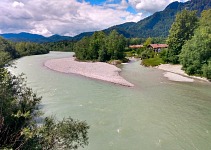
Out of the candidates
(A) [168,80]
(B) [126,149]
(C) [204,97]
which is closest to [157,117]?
(B) [126,149]

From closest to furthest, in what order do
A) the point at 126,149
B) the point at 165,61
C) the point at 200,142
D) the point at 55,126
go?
the point at 55,126
the point at 126,149
the point at 200,142
the point at 165,61

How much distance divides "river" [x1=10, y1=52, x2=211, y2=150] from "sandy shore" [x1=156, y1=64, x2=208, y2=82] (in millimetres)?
5264

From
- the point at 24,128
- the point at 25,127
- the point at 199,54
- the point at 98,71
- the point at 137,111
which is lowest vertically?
the point at 137,111

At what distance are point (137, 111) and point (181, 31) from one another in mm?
50737

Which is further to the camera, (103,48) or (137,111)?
(103,48)

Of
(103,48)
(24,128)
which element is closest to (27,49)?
(103,48)

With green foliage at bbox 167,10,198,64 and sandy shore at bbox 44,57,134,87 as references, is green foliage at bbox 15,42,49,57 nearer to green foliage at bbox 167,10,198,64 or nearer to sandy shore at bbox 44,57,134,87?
sandy shore at bbox 44,57,134,87

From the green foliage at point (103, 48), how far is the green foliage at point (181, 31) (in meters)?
23.5

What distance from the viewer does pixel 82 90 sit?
37.2 metres

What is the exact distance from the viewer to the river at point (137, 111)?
19703 millimetres

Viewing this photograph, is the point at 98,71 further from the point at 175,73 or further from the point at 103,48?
the point at 103,48

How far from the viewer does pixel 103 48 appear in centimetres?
8625

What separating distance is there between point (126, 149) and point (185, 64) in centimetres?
4476

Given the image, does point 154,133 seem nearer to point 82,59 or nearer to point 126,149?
point 126,149
